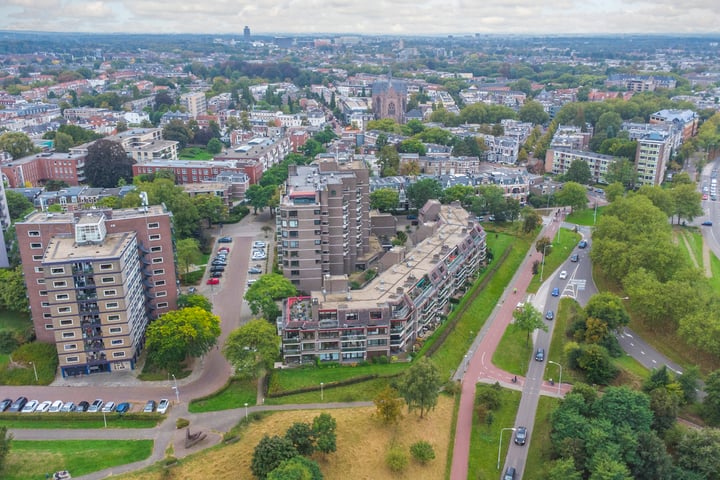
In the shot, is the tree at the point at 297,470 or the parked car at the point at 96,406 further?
the parked car at the point at 96,406

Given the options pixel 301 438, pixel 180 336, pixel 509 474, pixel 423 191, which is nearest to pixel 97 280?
pixel 180 336

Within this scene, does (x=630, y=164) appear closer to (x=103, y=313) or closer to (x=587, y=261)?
(x=587, y=261)

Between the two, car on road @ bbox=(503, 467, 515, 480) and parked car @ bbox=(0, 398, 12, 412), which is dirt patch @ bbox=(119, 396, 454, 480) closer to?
car on road @ bbox=(503, 467, 515, 480)

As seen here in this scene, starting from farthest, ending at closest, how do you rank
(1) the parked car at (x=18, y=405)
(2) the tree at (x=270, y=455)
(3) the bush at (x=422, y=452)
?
(1) the parked car at (x=18, y=405)
(3) the bush at (x=422, y=452)
(2) the tree at (x=270, y=455)

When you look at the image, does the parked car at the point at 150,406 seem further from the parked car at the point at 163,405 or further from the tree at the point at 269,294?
the tree at the point at 269,294

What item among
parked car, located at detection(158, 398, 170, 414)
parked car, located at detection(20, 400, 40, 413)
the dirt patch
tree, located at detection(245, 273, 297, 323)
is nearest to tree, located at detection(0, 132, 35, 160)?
tree, located at detection(245, 273, 297, 323)

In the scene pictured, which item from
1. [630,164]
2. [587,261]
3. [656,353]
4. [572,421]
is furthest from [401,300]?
[630,164]

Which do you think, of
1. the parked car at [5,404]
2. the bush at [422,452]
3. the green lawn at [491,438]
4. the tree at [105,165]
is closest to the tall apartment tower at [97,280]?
the parked car at [5,404]
